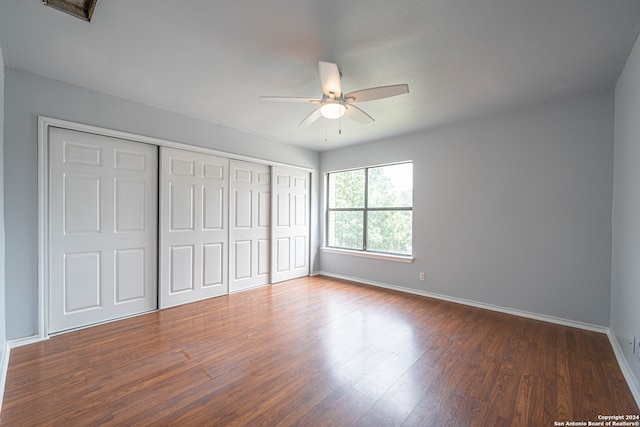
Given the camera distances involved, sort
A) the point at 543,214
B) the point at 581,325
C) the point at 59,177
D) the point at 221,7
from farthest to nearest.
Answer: the point at 543,214 < the point at 581,325 < the point at 59,177 < the point at 221,7

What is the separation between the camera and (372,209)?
4867mm

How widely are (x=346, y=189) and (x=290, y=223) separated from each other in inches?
49.6

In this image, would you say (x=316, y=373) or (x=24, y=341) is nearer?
(x=316, y=373)

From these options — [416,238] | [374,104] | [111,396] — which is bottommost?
[111,396]

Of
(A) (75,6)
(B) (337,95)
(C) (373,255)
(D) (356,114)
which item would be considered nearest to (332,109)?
(B) (337,95)

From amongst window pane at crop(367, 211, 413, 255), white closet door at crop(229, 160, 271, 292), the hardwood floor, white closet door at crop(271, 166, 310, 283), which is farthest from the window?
the hardwood floor

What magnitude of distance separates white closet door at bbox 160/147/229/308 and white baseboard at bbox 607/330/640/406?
4226mm

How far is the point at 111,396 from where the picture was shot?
186 cm

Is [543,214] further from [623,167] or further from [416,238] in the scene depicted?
[416,238]

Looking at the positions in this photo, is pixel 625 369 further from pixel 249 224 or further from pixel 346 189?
pixel 249 224

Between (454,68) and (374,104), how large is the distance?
3.10 feet

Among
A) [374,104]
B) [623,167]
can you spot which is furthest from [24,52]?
[623,167]

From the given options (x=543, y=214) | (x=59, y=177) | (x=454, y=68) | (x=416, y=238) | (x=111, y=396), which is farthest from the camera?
(x=416, y=238)

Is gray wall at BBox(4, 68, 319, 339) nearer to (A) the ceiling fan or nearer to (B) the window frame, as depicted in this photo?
(A) the ceiling fan
